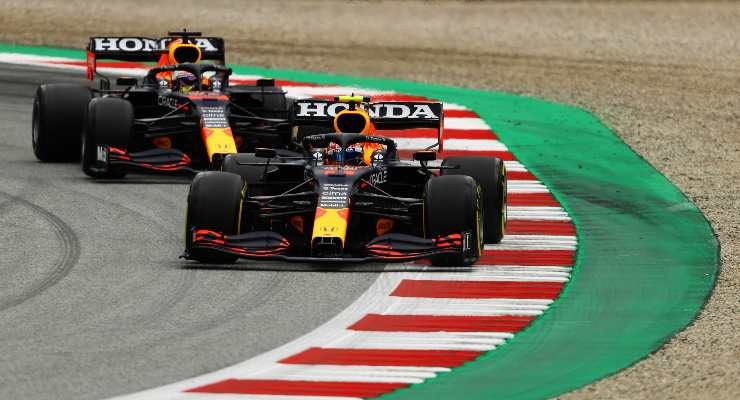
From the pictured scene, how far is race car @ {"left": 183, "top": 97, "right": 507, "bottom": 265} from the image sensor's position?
14984 mm

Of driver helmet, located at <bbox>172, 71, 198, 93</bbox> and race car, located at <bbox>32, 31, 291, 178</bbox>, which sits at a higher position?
driver helmet, located at <bbox>172, 71, 198, 93</bbox>

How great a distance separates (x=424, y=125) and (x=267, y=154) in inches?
91.3

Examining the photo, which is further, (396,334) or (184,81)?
(184,81)

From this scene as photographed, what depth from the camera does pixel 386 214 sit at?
1524 cm

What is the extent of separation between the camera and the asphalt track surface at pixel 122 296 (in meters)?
12.0

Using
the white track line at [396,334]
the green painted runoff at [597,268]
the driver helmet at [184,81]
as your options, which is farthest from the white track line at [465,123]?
the white track line at [396,334]

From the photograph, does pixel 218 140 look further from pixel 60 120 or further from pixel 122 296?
pixel 122 296

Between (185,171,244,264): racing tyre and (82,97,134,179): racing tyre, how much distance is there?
13.8ft

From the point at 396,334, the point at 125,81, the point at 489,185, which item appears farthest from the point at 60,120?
the point at 396,334

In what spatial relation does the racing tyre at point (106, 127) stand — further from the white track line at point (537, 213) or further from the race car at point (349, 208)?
the white track line at point (537, 213)

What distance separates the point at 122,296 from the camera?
46.5 ft

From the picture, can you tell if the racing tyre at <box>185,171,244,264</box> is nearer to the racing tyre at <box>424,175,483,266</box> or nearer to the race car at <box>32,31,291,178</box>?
the racing tyre at <box>424,175,483,266</box>

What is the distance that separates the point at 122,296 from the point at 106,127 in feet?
17.6

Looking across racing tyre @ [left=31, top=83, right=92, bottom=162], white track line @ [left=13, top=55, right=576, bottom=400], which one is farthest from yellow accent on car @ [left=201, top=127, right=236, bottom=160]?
white track line @ [left=13, top=55, right=576, bottom=400]
